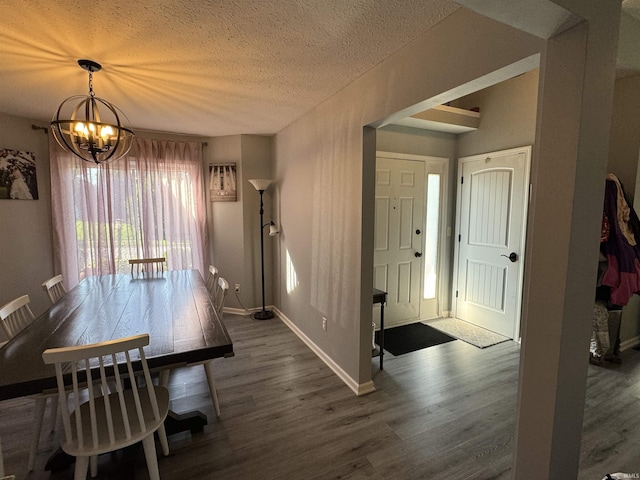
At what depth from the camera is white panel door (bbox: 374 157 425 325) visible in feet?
11.3

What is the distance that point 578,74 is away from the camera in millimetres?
1012

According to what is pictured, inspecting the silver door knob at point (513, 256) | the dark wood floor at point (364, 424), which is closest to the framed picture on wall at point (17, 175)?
the dark wood floor at point (364, 424)

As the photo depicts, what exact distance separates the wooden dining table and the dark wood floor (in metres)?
0.74

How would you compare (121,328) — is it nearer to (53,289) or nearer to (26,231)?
(53,289)

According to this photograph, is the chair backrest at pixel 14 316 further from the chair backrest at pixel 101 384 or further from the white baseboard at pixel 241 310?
the white baseboard at pixel 241 310

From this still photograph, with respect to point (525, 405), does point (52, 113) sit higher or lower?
higher

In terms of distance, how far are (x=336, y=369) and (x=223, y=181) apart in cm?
279

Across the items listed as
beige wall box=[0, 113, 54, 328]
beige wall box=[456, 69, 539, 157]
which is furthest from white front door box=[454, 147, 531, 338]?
beige wall box=[0, 113, 54, 328]

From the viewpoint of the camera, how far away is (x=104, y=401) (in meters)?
1.35

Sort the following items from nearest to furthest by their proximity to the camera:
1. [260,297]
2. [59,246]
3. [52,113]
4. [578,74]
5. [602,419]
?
1. [578,74]
2. [602,419]
3. [52,113]
4. [59,246]
5. [260,297]

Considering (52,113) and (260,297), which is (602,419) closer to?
(260,297)

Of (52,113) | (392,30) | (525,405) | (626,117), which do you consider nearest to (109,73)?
(52,113)

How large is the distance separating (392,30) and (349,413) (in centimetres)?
243

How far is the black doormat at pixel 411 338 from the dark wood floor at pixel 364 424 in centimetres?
21
